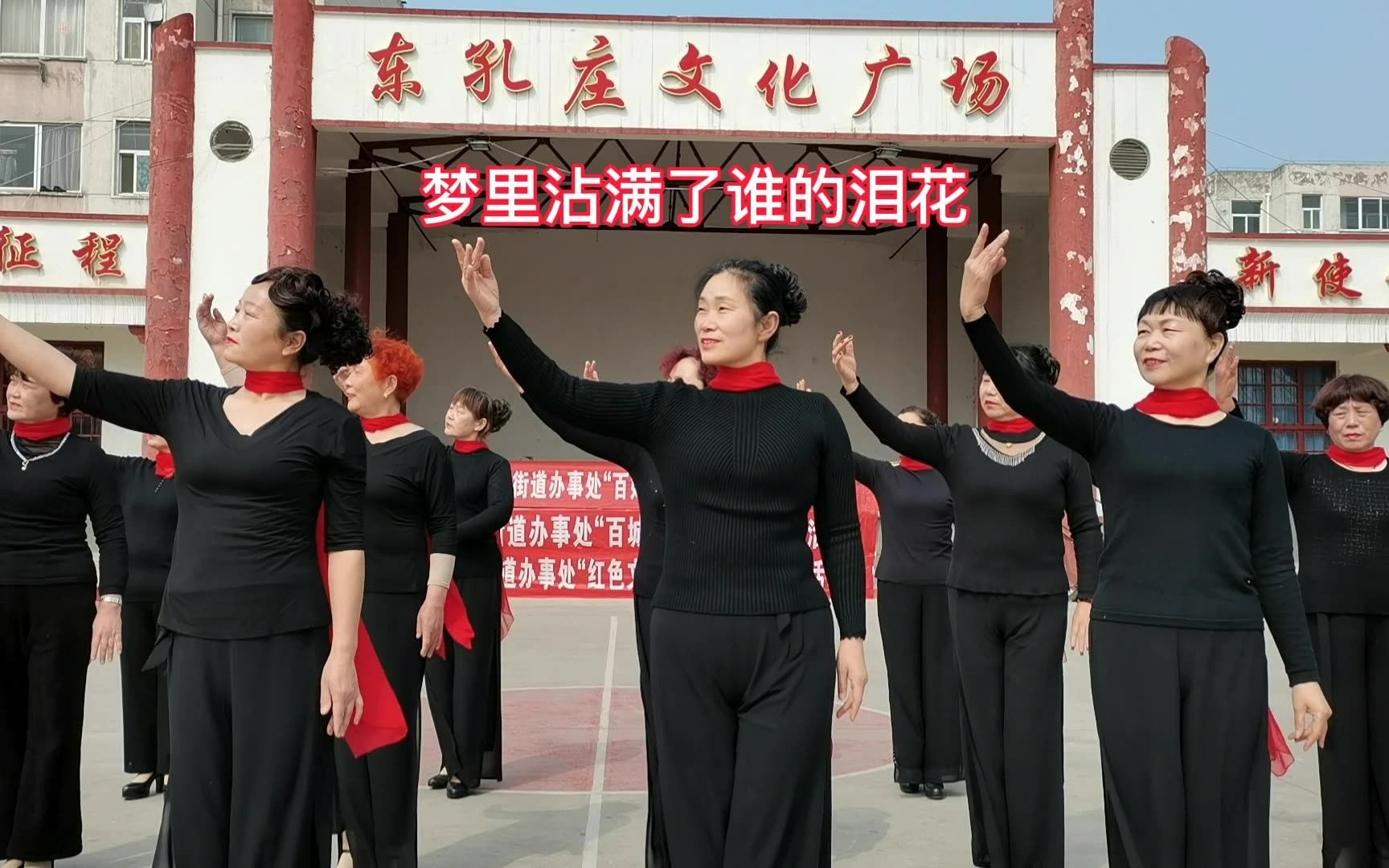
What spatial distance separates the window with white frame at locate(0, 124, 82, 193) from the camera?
25953 mm

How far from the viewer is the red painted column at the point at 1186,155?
15461 mm

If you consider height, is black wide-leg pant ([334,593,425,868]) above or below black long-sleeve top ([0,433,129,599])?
below

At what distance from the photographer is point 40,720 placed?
15.6 feet

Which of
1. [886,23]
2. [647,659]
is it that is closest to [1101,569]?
[647,659]

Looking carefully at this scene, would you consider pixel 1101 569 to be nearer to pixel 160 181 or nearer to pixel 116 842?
pixel 116 842

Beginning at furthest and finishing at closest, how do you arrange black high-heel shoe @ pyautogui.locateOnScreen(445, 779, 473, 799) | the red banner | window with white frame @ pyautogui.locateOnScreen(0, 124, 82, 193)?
window with white frame @ pyautogui.locateOnScreen(0, 124, 82, 193) → the red banner → black high-heel shoe @ pyautogui.locateOnScreen(445, 779, 473, 799)

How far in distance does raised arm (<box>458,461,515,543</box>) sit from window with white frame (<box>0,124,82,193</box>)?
22585mm

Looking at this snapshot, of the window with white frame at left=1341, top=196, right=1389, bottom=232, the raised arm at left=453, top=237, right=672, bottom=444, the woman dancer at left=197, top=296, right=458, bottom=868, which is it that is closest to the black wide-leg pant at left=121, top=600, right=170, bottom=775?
the woman dancer at left=197, top=296, right=458, bottom=868

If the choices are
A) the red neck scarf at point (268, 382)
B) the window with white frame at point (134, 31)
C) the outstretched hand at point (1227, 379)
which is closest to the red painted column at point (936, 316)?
the window with white frame at point (134, 31)

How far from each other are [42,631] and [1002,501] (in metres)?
3.38

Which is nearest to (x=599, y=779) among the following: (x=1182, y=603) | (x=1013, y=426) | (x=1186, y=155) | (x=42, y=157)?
(x=1013, y=426)

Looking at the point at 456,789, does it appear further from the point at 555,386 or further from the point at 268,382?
the point at 555,386

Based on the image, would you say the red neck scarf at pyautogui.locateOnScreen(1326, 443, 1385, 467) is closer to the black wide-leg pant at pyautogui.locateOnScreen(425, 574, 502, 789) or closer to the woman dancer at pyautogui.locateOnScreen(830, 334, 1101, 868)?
the woman dancer at pyautogui.locateOnScreen(830, 334, 1101, 868)

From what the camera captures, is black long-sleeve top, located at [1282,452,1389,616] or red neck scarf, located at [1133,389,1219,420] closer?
red neck scarf, located at [1133,389,1219,420]
